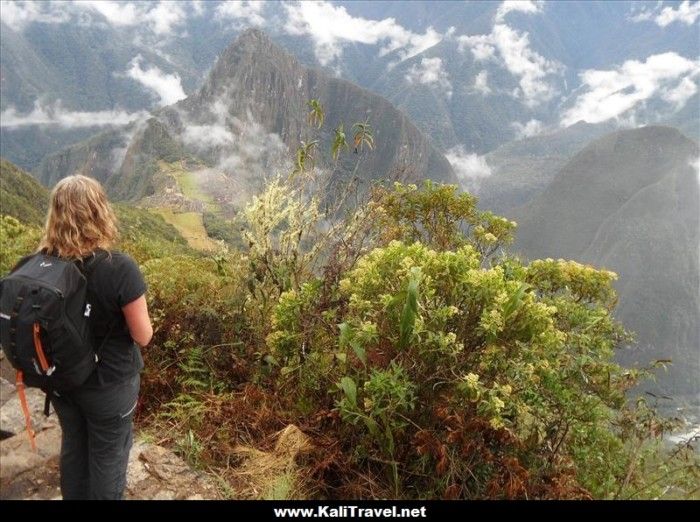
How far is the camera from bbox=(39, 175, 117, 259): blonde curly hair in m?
2.76

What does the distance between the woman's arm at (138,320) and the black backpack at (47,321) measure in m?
0.19

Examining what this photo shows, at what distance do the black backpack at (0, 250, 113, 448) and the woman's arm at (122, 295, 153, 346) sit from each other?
0.19m

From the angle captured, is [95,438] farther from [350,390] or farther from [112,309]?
[350,390]

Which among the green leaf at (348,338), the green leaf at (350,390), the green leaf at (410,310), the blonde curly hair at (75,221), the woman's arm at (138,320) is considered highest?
the blonde curly hair at (75,221)

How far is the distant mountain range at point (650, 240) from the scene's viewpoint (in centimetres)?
12725

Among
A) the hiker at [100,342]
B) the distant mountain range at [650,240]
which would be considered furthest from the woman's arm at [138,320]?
the distant mountain range at [650,240]

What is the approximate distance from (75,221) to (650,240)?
181m

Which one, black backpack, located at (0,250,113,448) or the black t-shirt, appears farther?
the black t-shirt

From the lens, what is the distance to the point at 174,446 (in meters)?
4.17

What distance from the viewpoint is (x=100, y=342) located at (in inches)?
115

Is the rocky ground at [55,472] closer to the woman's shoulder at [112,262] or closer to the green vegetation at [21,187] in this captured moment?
the woman's shoulder at [112,262]

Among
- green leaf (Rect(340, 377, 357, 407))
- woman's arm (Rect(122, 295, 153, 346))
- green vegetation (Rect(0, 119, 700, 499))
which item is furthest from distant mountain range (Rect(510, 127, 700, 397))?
woman's arm (Rect(122, 295, 153, 346))

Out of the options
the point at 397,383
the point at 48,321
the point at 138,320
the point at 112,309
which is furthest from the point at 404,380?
the point at 48,321

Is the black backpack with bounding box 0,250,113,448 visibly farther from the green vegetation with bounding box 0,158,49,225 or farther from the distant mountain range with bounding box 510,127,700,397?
the distant mountain range with bounding box 510,127,700,397
